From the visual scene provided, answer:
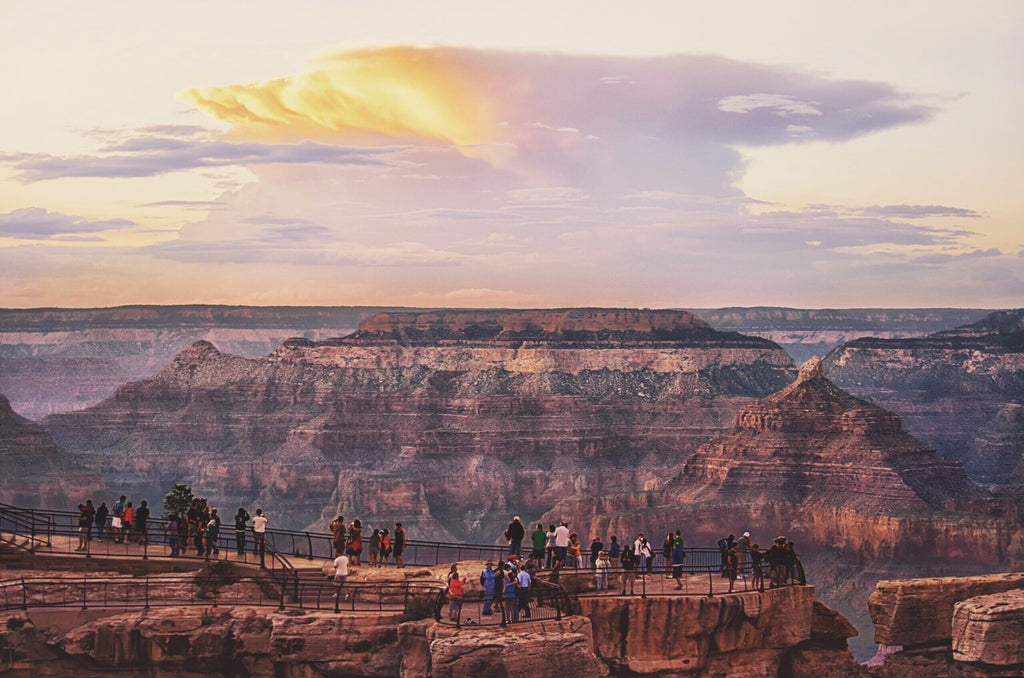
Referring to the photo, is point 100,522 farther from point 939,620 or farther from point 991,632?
Answer: point 991,632

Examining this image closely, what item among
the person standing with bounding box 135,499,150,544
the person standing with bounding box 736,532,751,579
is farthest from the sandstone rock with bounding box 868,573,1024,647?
the person standing with bounding box 135,499,150,544

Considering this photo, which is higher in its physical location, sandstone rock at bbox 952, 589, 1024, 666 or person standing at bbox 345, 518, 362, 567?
person standing at bbox 345, 518, 362, 567

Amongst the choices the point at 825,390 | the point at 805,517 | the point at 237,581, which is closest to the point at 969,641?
the point at 237,581

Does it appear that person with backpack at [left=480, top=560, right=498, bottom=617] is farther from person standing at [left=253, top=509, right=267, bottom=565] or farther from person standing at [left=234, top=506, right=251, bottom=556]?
person standing at [left=234, top=506, right=251, bottom=556]

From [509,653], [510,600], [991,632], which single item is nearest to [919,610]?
[991,632]

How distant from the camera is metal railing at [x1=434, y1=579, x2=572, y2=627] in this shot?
2135 inches

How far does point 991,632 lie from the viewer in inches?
2276

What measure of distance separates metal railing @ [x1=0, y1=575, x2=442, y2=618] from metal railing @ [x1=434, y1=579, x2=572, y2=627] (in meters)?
0.83

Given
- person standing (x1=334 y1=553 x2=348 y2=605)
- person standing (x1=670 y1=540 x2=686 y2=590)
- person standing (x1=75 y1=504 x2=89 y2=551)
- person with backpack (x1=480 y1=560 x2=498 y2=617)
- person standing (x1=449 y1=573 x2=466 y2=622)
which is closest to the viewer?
person standing (x1=449 y1=573 x2=466 y2=622)

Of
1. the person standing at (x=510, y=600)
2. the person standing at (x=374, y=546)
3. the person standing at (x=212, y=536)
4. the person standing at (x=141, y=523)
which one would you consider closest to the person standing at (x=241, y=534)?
the person standing at (x=212, y=536)

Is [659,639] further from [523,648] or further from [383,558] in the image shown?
[383,558]

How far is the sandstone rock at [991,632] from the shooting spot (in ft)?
189

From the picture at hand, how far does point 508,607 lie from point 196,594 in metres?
7.85

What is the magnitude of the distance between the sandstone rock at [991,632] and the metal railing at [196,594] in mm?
12624
